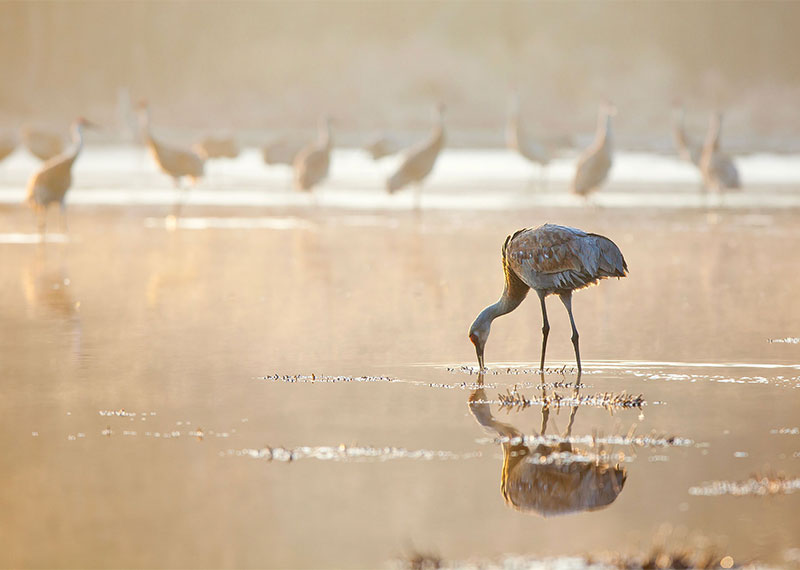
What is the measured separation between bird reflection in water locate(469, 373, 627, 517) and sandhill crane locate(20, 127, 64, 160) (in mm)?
25571

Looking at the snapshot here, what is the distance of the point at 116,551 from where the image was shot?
5074mm

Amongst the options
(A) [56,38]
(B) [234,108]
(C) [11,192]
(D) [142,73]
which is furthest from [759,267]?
(A) [56,38]

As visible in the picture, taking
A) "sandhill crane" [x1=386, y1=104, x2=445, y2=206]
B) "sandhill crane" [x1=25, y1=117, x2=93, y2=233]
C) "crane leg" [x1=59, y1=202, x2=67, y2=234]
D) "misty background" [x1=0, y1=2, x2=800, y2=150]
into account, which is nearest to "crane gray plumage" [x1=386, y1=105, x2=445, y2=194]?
"sandhill crane" [x1=386, y1=104, x2=445, y2=206]

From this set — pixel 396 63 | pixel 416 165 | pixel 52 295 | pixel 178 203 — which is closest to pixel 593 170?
pixel 416 165

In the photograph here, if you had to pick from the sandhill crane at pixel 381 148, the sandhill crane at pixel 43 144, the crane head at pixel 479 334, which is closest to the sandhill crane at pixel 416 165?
the sandhill crane at pixel 381 148

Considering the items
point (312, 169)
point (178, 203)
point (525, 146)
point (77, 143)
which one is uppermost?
point (525, 146)

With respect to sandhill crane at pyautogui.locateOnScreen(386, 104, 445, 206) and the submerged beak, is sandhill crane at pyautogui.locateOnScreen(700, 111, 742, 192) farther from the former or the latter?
the submerged beak

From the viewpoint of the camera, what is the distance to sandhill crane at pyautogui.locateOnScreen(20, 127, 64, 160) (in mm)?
30625

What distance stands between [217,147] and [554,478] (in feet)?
84.8

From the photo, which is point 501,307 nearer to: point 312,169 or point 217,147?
point 312,169

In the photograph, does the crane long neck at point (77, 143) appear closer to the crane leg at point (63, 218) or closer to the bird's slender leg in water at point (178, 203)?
the crane leg at point (63, 218)

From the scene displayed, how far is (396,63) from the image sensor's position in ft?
201

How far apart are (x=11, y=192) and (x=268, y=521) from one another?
70.5 ft

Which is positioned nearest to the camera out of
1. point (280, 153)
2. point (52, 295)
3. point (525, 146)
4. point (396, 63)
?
point (52, 295)
